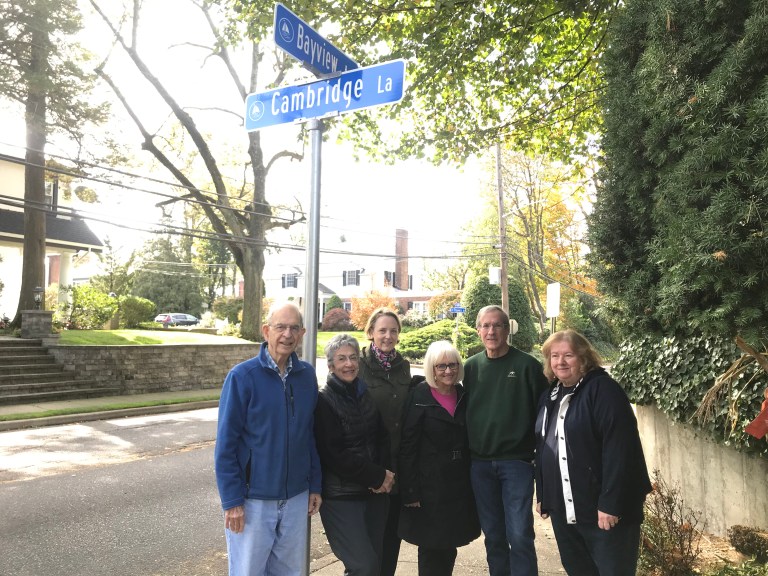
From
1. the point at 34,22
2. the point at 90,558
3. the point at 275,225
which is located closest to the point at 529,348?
the point at 275,225

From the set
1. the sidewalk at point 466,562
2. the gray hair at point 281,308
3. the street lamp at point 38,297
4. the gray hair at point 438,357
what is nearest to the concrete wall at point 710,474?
the sidewalk at point 466,562

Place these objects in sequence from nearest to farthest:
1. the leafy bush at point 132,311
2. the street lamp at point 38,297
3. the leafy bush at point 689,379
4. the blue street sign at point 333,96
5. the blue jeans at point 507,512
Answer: the blue street sign at point 333,96 < the blue jeans at point 507,512 < the leafy bush at point 689,379 < the street lamp at point 38,297 < the leafy bush at point 132,311

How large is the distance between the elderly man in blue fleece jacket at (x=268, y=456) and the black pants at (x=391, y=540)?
2.51ft

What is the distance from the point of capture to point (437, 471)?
11.9ft

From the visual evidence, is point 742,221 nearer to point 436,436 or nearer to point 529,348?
point 436,436

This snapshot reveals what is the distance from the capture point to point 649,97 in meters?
4.00

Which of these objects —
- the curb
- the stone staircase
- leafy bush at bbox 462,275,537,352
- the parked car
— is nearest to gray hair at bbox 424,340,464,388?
the curb

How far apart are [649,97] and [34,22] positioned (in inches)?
685

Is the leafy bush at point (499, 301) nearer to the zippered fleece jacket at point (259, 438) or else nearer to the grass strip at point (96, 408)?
the grass strip at point (96, 408)

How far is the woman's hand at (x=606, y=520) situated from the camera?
117 inches

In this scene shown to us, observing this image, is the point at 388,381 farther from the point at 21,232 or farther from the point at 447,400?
the point at 21,232

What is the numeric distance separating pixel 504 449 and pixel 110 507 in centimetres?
500

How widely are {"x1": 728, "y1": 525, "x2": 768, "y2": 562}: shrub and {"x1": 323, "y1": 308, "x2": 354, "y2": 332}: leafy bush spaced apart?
137ft

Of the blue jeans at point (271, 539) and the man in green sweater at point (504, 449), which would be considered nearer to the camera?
the blue jeans at point (271, 539)
